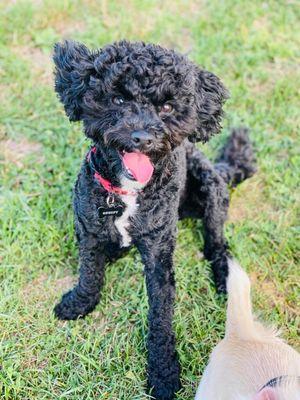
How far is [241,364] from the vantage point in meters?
2.41

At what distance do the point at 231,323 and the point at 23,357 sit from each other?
118 centimetres

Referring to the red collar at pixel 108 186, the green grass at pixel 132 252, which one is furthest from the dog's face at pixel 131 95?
the green grass at pixel 132 252

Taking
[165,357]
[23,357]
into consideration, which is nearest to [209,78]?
[165,357]

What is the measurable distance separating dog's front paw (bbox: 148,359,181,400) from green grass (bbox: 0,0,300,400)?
2.4 inches

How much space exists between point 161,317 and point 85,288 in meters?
0.48

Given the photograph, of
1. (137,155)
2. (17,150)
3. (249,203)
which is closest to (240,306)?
(137,155)

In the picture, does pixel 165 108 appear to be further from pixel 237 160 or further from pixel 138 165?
pixel 237 160

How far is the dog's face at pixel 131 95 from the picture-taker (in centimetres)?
245

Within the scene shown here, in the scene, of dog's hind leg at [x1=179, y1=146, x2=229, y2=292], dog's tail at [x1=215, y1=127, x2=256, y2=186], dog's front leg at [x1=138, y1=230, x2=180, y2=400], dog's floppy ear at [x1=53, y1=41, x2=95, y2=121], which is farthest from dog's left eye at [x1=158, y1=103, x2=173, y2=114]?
dog's tail at [x1=215, y1=127, x2=256, y2=186]

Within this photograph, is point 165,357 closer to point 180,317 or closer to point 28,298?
point 180,317

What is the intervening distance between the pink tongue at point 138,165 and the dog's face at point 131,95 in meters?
0.06

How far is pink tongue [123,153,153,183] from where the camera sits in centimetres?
257

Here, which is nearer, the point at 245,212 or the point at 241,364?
the point at 241,364

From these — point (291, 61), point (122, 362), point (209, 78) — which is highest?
point (209, 78)
